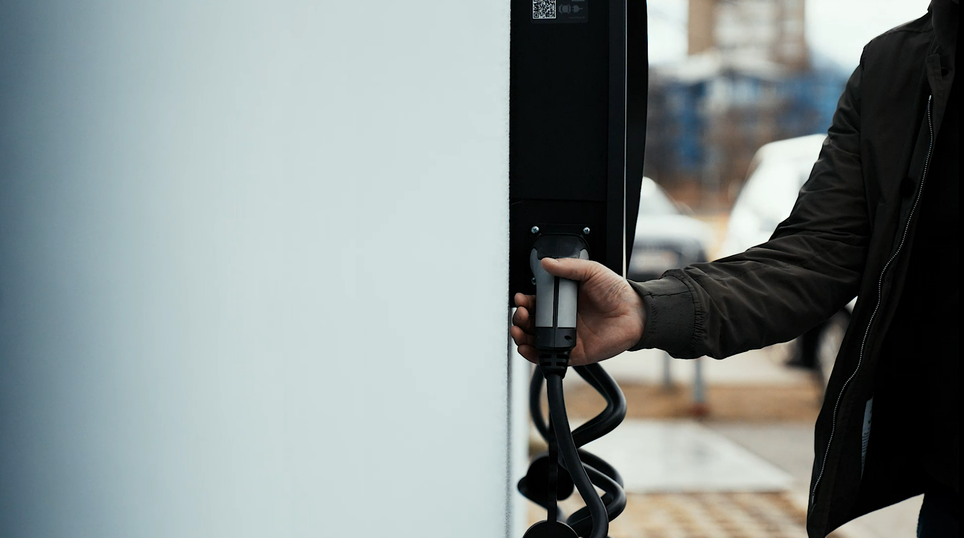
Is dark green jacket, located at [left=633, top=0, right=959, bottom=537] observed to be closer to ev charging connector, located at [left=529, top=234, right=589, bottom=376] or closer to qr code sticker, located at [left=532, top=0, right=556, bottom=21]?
ev charging connector, located at [left=529, top=234, right=589, bottom=376]

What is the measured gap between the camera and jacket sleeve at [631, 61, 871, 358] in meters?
1.06

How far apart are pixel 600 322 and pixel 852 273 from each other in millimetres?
422

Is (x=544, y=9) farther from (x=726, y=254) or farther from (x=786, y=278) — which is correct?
(x=726, y=254)

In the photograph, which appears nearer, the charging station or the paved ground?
the charging station

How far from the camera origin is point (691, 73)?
37.3 ft

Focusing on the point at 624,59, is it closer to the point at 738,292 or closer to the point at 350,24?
the point at 350,24

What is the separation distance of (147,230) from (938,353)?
991 mm

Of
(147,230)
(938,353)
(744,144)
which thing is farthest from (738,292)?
(744,144)

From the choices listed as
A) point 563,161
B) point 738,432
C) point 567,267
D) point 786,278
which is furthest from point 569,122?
point 738,432

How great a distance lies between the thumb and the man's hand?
6cm

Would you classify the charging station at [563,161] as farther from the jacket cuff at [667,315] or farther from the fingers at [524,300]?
the jacket cuff at [667,315]

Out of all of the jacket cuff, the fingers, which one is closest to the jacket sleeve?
the jacket cuff

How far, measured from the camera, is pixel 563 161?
2.66 feet

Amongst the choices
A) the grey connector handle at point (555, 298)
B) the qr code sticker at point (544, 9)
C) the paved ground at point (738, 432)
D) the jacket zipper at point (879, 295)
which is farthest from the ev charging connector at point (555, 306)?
the paved ground at point (738, 432)
